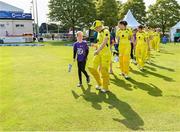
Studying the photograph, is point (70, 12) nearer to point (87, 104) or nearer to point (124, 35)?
point (124, 35)

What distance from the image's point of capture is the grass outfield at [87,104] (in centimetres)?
682

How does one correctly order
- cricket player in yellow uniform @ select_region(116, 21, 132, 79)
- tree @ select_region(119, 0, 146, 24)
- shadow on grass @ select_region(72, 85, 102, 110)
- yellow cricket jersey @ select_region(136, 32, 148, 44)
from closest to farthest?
shadow on grass @ select_region(72, 85, 102, 110) < cricket player in yellow uniform @ select_region(116, 21, 132, 79) < yellow cricket jersey @ select_region(136, 32, 148, 44) < tree @ select_region(119, 0, 146, 24)

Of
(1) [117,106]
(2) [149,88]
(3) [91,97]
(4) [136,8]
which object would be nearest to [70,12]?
(4) [136,8]

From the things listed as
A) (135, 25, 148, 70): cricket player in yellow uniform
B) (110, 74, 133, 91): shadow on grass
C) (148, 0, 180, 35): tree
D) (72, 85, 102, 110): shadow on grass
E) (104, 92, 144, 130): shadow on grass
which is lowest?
(104, 92, 144, 130): shadow on grass

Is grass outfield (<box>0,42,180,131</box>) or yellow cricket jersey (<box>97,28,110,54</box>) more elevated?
yellow cricket jersey (<box>97,28,110,54</box>)

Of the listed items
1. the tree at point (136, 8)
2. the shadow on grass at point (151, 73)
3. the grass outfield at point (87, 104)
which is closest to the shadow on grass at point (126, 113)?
the grass outfield at point (87, 104)

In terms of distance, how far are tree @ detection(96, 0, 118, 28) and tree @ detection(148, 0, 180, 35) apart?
827 cm

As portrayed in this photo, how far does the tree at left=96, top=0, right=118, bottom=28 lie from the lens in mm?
65062

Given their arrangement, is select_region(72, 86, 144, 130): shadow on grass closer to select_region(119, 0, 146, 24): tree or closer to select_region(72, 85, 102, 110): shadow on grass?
select_region(72, 85, 102, 110): shadow on grass

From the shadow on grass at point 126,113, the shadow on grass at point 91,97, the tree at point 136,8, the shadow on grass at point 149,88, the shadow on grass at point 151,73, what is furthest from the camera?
the tree at point 136,8

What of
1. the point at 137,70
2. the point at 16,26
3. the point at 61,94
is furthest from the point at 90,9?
the point at 61,94

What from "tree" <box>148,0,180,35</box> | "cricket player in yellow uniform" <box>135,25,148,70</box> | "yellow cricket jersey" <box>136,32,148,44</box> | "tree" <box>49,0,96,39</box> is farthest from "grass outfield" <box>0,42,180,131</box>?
"tree" <box>148,0,180,35</box>

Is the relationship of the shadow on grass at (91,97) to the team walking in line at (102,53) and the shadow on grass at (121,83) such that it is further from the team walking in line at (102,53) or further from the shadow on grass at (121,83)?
the shadow on grass at (121,83)

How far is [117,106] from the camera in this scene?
815 centimetres
